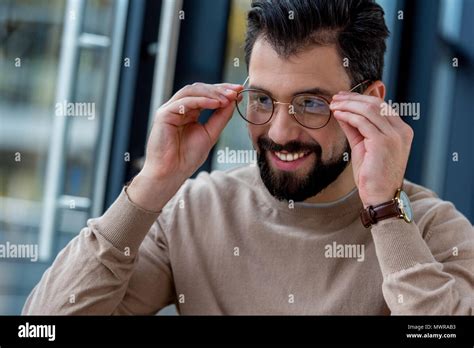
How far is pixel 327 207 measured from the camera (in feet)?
4.38

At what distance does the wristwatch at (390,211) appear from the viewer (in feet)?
3.80

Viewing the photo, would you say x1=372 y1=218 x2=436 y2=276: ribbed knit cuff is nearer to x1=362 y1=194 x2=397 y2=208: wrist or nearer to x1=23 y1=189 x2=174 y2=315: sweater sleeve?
x1=362 y1=194 x2=397 y2=208: wrist

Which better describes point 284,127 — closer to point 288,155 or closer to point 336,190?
point 288,155

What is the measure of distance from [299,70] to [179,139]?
26 cm

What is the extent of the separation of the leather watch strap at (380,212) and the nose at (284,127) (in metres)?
0.20

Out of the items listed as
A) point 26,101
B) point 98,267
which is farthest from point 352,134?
point 26,101

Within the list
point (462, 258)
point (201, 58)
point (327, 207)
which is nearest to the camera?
point (462, 258)

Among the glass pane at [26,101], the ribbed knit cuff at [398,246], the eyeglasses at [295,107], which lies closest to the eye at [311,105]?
the eyeglasses at [295,107]

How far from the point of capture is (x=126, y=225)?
4.09ft

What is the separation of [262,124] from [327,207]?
8.1 inches

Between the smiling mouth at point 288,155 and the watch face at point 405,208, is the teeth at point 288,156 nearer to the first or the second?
the smiling mouth at point 288,155

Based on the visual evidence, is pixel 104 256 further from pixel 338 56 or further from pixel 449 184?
pixel 449 184
